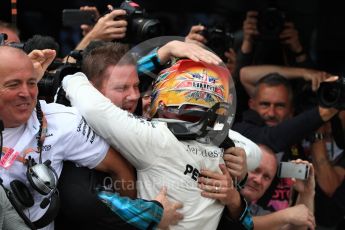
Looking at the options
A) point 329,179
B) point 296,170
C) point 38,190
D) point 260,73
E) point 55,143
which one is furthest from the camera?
point 260,73

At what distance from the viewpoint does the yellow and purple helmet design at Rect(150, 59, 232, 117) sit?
2836 millimetres

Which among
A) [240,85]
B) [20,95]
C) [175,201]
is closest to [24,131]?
[20,95]

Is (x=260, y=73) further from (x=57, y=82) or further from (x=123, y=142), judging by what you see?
(x=123, y=142)

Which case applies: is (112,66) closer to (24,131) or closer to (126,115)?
(126,115)

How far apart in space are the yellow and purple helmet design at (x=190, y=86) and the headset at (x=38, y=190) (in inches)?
20.2

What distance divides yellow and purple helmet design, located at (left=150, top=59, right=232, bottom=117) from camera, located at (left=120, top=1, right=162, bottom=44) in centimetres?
80

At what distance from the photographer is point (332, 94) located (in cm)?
399

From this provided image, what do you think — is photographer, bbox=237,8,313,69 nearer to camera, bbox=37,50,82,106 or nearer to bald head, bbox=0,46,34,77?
camera, bbox=37,50,82,106

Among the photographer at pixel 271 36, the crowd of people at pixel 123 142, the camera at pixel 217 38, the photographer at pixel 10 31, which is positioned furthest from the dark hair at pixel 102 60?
the photographer at pixel 271 36

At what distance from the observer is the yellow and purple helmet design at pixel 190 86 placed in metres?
2.84

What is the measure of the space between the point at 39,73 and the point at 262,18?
88.1 inches

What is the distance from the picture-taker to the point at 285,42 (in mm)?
4832

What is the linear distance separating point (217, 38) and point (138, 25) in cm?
73

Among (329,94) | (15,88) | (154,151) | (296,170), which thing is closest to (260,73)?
(329,94)
